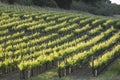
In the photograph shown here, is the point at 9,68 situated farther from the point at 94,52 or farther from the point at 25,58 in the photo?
the point at 94,52

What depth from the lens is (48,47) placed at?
30734 mm

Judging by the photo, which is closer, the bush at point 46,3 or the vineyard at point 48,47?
the vineyard at point 48,47

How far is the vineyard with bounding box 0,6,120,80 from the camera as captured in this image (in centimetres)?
2362

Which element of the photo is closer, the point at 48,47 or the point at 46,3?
the point at 48,47

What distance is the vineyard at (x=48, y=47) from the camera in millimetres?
23625

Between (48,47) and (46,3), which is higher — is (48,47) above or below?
above

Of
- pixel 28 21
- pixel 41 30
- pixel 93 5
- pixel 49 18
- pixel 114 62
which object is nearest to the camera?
pixel 114 62

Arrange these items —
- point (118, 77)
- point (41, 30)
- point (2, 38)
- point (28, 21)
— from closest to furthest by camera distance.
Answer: point (118, 77) → point (2, 38) → point (41, 30) → point (28, 21)

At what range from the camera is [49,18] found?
48094 millimetres

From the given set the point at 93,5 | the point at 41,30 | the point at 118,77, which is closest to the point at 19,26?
the point at 41,30

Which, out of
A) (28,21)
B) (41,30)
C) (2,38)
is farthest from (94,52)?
(28,21)

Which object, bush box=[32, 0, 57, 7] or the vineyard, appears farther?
bush box=[32, 0, 57, 7]

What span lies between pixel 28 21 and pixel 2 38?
12.1 m

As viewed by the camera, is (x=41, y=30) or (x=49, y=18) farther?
(x=49, y=18)
